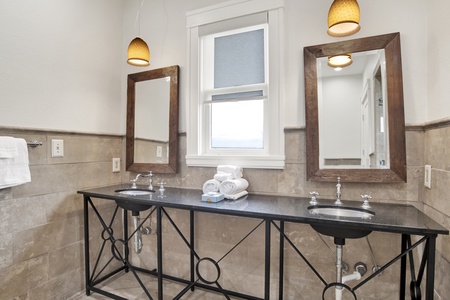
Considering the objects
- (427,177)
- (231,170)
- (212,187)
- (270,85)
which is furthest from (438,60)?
(212,187)

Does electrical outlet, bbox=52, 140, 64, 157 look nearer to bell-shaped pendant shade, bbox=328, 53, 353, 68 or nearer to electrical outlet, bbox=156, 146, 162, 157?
electrical outlet, bbox=156, 146, 162, 157

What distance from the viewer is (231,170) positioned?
1739 millimetres

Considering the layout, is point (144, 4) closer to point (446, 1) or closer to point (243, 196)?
point (243, 196)

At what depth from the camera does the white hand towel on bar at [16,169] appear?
141cm

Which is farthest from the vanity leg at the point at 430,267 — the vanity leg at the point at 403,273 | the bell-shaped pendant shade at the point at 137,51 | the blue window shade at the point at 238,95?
the bell-shaped pendant shade at the point at 137,51

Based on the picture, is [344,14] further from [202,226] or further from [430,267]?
[202,226]

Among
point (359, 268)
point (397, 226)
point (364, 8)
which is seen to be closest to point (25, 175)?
point (397, 226)

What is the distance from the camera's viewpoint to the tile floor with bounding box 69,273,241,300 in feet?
6.18

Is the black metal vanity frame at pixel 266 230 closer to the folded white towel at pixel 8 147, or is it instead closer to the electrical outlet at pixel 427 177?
the electrical outlet at pixel 427 177

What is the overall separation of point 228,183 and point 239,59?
998 mm

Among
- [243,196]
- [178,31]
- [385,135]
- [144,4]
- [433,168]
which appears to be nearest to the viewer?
[433,168]

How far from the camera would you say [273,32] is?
5.68 ft

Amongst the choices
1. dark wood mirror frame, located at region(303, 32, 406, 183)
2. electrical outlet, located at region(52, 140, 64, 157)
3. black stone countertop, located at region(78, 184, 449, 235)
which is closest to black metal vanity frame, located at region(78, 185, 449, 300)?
black stone countertop, located at region(78, 184, 449, 235)

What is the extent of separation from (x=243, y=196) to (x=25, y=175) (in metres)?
1.38
